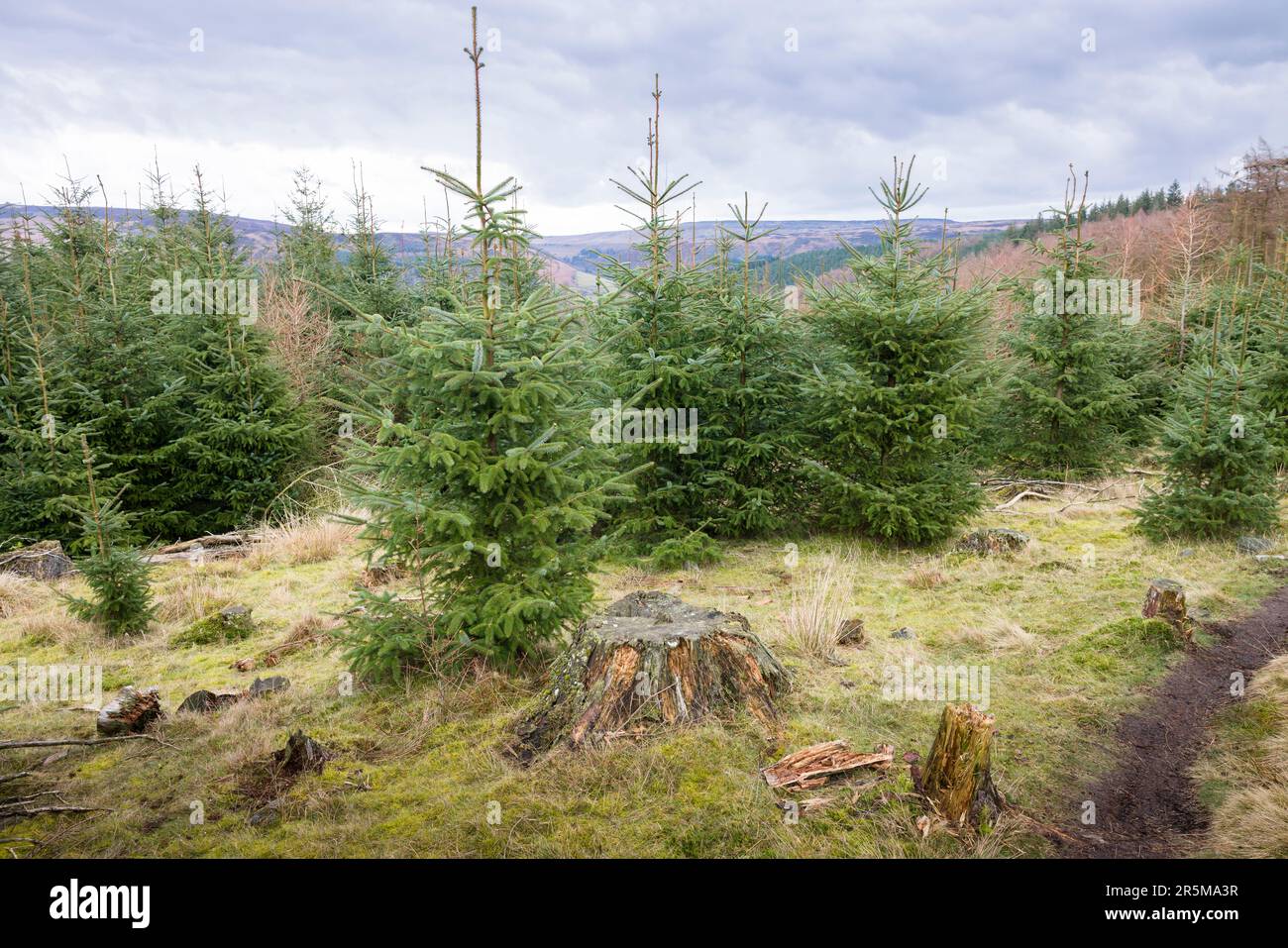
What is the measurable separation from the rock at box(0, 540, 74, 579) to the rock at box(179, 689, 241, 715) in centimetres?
620

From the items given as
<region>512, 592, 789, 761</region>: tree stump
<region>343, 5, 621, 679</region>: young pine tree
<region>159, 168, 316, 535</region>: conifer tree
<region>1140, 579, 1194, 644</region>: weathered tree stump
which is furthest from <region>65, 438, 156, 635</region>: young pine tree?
<region>1140, 579, 1194, 644</region>: weathered tree stump

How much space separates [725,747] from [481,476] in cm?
232

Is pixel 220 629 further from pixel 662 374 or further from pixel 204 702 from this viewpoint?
pixel 662 374

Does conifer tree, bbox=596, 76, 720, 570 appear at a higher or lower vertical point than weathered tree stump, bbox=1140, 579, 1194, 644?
higher

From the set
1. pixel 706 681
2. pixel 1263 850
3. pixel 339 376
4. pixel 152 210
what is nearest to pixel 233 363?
pixel 339 376

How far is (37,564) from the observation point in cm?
957

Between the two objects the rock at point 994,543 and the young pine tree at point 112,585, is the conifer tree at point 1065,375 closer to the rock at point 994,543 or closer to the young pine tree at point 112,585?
the rock at point 994,543

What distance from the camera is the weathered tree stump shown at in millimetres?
6129

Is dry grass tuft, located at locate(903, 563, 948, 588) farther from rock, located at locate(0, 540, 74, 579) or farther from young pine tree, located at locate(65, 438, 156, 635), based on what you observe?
rock, located at locate(0, 540, 74, 579)

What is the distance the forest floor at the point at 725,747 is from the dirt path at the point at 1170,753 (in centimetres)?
2

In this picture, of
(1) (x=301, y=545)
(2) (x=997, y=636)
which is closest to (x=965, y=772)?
(2) (x=997, y=636)

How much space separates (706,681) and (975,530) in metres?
6.05

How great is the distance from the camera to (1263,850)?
10.9ft

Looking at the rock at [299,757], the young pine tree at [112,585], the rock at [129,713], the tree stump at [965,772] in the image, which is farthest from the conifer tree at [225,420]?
the tree stump at [965,772]
